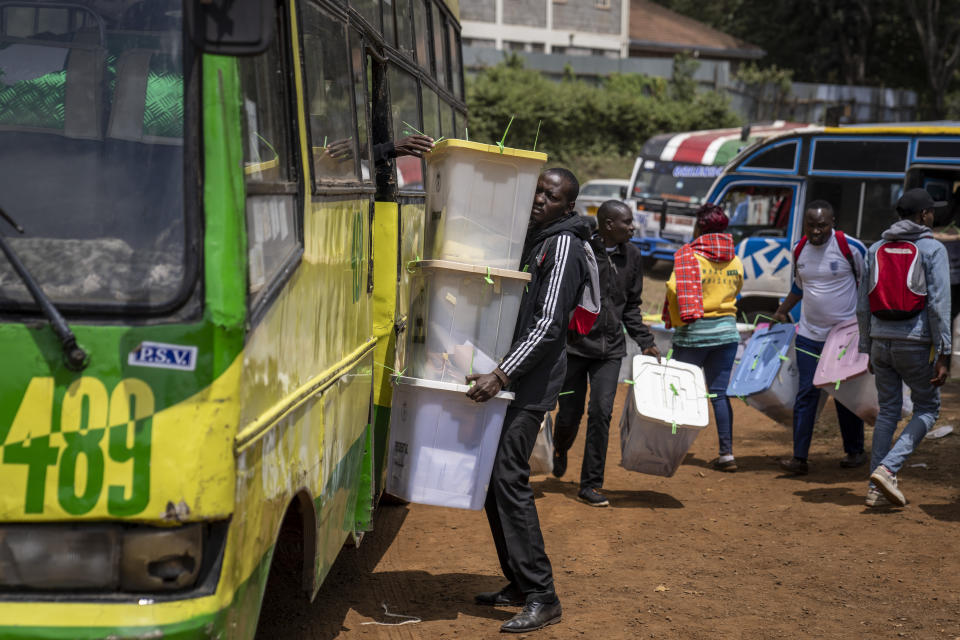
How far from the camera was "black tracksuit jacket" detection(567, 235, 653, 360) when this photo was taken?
7.20 m

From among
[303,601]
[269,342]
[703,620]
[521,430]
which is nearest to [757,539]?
[703,620]

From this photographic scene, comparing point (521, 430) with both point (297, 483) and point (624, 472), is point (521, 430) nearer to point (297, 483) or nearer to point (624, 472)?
point (297, 483)

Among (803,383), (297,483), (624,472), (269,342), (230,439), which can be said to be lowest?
(624,472)

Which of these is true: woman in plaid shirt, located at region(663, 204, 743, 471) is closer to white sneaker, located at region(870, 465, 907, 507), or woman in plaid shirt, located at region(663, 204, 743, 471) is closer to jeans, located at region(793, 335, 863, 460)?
jeans, located at region(793, 335, 863, 460)

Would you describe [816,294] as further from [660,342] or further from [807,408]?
[660,342]

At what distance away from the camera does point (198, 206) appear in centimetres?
289

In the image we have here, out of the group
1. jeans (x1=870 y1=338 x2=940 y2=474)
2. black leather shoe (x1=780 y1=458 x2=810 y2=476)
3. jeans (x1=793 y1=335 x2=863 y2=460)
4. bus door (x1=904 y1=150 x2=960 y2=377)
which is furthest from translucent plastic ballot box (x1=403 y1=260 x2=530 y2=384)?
bus door (x1=904 y1=150 x2=960 y2=377)

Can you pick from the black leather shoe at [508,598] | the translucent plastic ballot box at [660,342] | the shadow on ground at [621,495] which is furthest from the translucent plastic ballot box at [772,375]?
the black leather shoe at [508,598]

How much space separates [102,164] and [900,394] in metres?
5.62

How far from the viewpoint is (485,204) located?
4664 millimetres

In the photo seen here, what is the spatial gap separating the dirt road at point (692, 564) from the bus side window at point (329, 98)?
206 centimetres

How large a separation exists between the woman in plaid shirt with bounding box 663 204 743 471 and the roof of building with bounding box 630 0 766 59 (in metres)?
38.2

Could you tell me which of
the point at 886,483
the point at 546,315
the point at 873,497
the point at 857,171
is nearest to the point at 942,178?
the point at 857,171

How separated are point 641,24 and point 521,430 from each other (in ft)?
149
